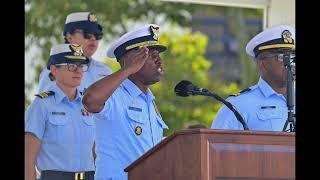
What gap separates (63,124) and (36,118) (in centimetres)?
16

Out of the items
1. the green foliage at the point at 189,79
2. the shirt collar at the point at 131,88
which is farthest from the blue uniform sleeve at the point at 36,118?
the green foliage at the point at 189,79

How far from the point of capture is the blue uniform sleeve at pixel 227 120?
4.98 metres

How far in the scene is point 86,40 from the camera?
214 inches

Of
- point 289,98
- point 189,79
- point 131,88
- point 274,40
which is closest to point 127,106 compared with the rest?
point 131,88

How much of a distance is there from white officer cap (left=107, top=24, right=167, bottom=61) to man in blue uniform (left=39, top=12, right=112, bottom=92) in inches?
4.6

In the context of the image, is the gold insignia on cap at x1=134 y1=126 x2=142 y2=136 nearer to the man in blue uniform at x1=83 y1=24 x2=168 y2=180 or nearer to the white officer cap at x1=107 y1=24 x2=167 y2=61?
the man in blue uniform at x1=83 y1=24 x2=168 y2=180

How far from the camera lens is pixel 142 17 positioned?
729 centimetres

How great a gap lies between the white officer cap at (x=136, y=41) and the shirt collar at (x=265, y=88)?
641 mm

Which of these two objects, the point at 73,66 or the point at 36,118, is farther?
the point at 73,66

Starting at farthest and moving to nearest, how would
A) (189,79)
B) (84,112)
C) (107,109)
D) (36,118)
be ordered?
(189,79)
(84,112)
(36,118)
(107,109)

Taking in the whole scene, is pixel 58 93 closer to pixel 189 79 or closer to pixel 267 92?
pixel 267 92

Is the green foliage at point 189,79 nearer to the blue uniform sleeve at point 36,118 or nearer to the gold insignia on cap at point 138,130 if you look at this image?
the blue uniform sleeve at point 36,118

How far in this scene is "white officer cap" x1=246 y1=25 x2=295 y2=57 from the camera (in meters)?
5.48

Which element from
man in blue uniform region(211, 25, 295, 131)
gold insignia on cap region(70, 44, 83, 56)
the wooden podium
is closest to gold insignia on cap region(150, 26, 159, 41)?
gold insignia on cap region(70, 44, 83, 56)
